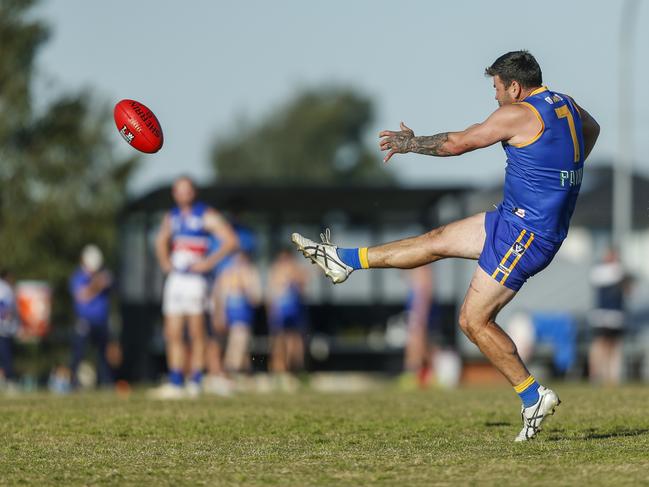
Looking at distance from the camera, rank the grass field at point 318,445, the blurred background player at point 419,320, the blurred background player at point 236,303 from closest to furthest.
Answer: the grass field at point 318,445
the blurred background player at point 236,303
the blurred background player at point 419,320

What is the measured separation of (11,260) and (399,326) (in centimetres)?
2172

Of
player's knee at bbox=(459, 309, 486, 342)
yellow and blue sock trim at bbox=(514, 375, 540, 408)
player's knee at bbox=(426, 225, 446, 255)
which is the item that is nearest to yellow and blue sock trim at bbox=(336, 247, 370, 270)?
player's knee at bbox=(426, 225, 446, 255)

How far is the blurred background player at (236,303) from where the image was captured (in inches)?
808

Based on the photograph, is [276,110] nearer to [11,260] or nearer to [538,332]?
[11,260]

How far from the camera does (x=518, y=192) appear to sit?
8586 millimetres

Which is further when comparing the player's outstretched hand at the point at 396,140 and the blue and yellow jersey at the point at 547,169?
the player's outstretched hand at the point at 396,140

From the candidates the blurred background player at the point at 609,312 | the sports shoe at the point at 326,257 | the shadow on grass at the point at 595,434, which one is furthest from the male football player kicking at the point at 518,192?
the blurred background player at the point at 609,312

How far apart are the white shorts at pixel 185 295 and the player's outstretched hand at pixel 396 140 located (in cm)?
663

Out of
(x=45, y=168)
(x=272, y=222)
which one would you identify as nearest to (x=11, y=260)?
(x=45, y=168)

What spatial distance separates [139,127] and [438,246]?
342 cm

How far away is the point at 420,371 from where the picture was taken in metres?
22.8

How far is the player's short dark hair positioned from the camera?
8672 mm

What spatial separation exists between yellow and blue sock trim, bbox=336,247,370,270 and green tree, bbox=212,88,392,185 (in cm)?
8939

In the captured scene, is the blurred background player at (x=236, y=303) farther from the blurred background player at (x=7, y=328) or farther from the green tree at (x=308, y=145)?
the green tree at (x=308, y=145)
